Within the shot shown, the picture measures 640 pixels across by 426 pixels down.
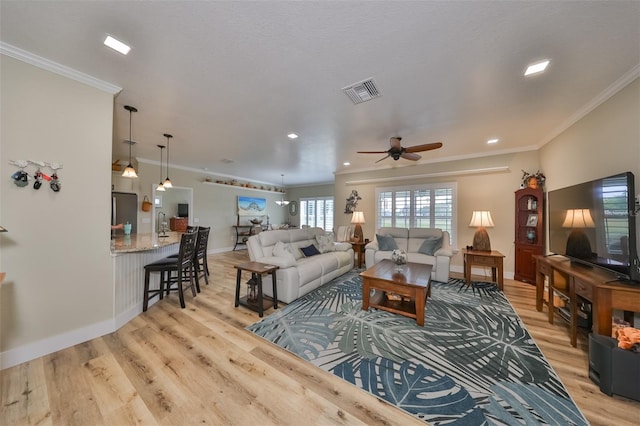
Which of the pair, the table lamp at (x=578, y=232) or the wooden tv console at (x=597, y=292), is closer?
the wooden tv console at (x=597, y=292)

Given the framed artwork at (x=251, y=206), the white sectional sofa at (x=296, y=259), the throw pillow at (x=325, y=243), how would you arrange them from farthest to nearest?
1. the framed artwork at (x=251, y=206)
2. the throw pillow at (x=325, y=243)
3. the white sectional sofa at (x=296, y=259)

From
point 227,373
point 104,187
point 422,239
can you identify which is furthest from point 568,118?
point 104,187

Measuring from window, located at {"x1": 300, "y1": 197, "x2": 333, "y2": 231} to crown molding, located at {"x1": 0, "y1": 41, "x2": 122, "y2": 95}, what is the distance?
7.21 m

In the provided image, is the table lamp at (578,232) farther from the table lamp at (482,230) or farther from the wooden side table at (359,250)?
the wooden side table at (359,250)

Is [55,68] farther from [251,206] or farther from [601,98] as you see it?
[251,206]

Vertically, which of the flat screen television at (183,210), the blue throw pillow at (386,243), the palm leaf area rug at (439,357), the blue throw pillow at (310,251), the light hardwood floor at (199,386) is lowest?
the light hardwood floor at (199,386)

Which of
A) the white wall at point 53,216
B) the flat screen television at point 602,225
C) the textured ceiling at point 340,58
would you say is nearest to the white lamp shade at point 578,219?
the flat screen television at point 602,225

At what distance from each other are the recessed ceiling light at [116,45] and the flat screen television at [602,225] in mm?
4355

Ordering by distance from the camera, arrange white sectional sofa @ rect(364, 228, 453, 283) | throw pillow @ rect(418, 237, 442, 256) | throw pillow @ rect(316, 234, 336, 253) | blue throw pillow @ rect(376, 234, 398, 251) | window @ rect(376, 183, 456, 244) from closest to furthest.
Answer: white sectional sofa @ rect(364, 228, 453, 283)
throw pillow @ rect(418, 237, 442, 256)
throw pillow @ rect(316, 234, 336, 253)
blue throw pillow @ rect(376, 234, 398, 251)
window @ rect(376, 183, 456, 244)

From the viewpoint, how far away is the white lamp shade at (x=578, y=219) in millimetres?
2271

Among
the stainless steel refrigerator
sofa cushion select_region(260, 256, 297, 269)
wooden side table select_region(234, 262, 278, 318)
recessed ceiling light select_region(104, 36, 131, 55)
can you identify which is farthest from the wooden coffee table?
the stainless steel refrigerator

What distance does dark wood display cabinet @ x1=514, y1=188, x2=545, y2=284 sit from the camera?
3939 millimetres

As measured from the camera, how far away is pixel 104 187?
2350 mm

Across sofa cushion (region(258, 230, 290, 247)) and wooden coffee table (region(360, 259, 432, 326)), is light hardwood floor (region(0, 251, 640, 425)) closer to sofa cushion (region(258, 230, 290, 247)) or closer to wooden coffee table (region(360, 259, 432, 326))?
wooden coffee table (region(360, 259, 432, 326))
